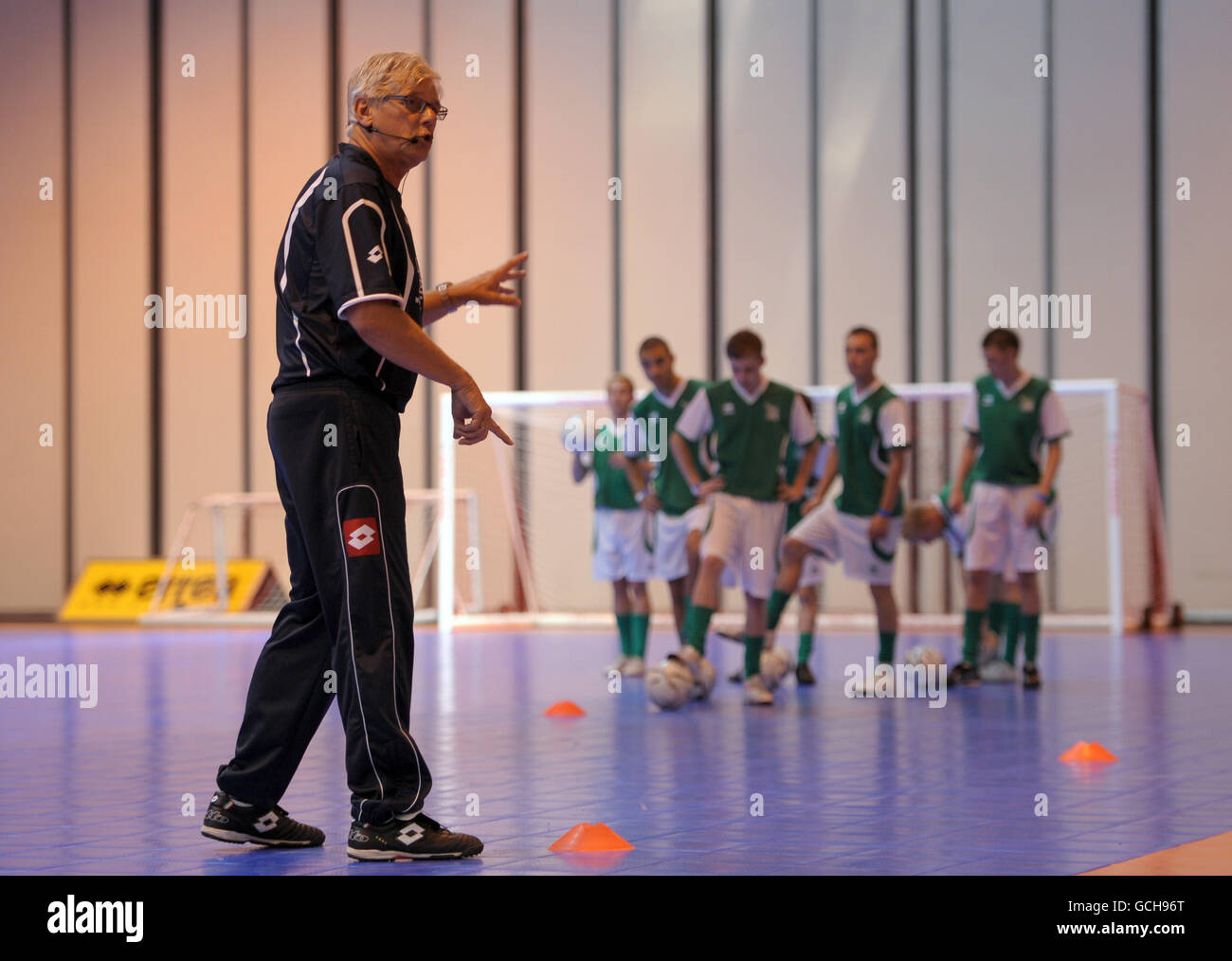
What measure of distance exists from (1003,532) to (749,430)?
1.82m

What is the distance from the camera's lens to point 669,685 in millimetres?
7035

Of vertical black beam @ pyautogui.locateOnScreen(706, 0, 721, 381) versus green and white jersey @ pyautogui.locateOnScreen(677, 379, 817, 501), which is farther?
vertical black beam @ pyautogui.locateOnScreen(706, 0, 721, 381)

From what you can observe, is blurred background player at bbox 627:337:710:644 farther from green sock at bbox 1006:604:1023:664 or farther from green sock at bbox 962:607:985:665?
green sock at bbox 1006:604:1023:664

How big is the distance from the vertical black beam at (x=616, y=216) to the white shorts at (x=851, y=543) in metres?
9.08

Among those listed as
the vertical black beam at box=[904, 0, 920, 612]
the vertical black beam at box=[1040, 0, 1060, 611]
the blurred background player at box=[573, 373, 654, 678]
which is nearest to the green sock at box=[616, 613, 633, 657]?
the blurred background player at box=[573, 373, 654, 678]

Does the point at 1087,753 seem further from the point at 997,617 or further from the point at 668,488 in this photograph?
Result: the point at 668,488

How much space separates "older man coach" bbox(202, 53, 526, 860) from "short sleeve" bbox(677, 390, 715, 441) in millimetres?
4332

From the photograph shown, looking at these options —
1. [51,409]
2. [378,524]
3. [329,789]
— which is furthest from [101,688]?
[51,409]

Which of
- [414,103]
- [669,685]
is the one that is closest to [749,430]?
[669,685]

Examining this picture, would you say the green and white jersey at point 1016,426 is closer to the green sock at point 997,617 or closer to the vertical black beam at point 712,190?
the green sock at point 997,617

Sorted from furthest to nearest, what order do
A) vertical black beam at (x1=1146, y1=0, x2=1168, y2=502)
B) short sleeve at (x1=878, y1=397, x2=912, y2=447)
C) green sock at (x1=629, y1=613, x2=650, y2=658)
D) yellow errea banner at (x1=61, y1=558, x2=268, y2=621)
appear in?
yellow errea banner at (x1=61, y1=558, x2=268, y2=621), vertical black beam at (x1=1146, y1=0, x2=1168, y2=502), green sock at (x1=629, y1=613, x2=650, y2=658), short sleeve at (x1=878, y1=397, x2=912, y2=447)

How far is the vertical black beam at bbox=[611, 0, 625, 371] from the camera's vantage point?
17172 millimetres

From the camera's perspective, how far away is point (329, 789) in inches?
186

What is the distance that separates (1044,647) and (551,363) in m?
7.37
